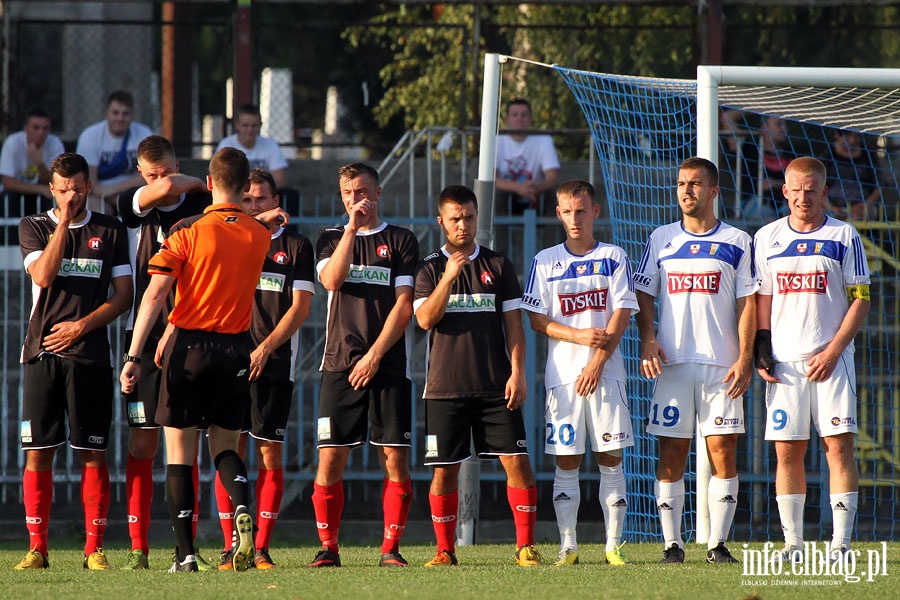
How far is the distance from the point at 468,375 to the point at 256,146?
198 inches

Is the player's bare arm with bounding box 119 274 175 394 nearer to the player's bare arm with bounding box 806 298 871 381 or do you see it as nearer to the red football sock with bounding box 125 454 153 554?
the red football sock with bounding box 125 454 153 554

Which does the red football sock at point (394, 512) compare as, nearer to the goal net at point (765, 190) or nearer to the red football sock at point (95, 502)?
the red football sock at point (95, 502)

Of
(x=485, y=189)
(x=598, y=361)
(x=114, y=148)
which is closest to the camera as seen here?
(x=598, y=361)

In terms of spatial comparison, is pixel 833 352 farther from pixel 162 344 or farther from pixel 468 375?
pixel 162 344

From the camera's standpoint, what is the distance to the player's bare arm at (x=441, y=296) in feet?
20.8

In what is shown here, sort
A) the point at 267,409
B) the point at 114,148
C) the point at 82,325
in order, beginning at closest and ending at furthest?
1. the point at 82,325
2. the point at 267,409
3. the point at 114,148

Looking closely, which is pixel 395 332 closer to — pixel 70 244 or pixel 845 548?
pixel 70 244

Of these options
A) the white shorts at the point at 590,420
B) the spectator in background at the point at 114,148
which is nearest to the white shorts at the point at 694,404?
the white shorts at the point at 590,420

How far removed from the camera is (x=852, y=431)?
21.0ft

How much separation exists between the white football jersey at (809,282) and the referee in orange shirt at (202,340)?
9.06ft

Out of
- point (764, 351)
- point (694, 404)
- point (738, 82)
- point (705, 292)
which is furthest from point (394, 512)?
point (738, 82)

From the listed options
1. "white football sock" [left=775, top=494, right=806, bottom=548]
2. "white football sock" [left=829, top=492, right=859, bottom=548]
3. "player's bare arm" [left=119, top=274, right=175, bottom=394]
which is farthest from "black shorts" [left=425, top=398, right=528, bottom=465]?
"white football sock" [left=829, top=492, right=859, bottom=548]

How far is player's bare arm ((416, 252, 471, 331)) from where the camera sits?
633 cm

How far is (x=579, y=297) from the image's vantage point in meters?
6.65
